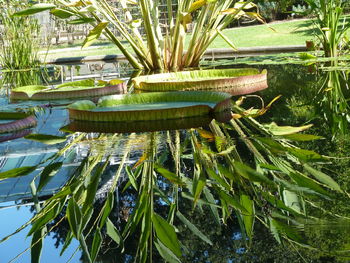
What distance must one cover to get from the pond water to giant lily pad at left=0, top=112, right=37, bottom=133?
167 millimetres

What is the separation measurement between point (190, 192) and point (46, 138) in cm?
121

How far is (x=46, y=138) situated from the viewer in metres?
2.59

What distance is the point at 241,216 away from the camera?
4.33 feet

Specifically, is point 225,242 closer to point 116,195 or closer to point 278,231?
point 278,231

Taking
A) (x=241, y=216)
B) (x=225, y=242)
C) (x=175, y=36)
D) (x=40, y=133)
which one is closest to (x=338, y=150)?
(x=241, y=216)

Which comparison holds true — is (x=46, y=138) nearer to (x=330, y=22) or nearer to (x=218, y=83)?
(x=218, y=83)

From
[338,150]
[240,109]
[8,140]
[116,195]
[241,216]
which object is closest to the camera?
[241,216]

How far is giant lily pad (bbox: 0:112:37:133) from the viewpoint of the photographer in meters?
2.84

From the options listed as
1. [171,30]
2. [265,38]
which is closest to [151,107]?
[171,30]

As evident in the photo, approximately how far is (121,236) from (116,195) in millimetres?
310

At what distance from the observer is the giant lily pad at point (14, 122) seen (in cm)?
284

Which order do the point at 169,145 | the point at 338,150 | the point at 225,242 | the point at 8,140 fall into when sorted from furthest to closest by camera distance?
the point at 8,140
the point at 169,145
the point at 338,150
the point at 225,242

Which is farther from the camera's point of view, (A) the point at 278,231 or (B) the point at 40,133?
(B) the point at 40,133

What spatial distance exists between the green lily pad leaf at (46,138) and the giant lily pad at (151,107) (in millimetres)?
269
